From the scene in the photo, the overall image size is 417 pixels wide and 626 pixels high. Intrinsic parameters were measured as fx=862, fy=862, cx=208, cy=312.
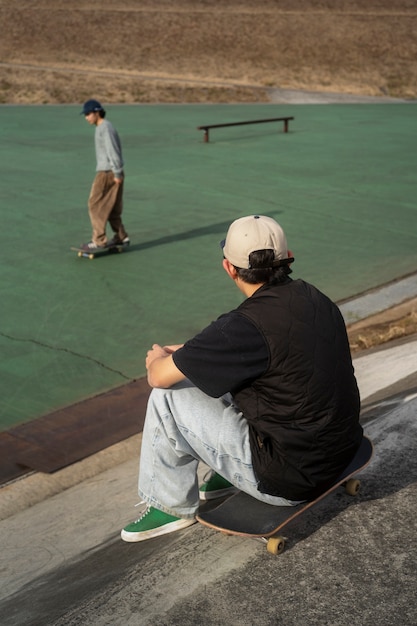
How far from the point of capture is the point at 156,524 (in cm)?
404

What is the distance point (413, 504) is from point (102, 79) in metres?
32.0

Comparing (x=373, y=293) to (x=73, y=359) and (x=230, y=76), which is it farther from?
(x=230, y=76)

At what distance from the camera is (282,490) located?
3666 millimetres

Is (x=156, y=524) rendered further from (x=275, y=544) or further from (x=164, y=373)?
(x=164, y=373)

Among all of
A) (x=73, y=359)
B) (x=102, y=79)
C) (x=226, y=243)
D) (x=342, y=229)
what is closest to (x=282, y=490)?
(x=226, y=243)

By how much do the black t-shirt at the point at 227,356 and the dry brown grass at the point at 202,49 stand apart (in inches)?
1043

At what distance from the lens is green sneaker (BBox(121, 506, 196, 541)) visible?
4031mm

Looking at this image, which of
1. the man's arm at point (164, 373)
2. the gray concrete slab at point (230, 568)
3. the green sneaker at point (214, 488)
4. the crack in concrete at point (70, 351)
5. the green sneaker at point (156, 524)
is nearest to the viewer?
the gray concrete slab at point (230, 568)

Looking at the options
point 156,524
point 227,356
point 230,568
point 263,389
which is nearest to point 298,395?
point 263,389

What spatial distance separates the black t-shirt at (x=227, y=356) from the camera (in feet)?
11.4

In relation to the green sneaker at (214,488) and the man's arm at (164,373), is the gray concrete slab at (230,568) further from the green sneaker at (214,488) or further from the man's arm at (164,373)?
the man's arm at (164,373)

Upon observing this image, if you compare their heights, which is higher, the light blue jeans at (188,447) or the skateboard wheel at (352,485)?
the light blue jeans at (188,447)

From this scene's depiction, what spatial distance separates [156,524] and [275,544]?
64 centimetres

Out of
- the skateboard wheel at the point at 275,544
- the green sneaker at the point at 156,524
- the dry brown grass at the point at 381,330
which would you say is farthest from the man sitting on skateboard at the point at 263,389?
the dry brown grass at the point at 381,330
